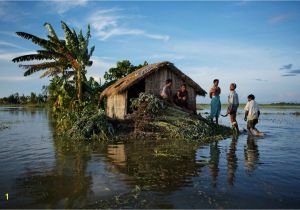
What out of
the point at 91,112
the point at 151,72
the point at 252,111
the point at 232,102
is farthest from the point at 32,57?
the point at 252,111

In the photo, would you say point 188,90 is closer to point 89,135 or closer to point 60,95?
point 89,135

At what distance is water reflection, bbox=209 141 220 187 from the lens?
666cm

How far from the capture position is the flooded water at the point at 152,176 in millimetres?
5304

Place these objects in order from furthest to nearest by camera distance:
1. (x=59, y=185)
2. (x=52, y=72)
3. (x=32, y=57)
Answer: (x=52, y=72), (x=32, y=57), (x=59, y=185)

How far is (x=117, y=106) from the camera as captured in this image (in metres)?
14.5

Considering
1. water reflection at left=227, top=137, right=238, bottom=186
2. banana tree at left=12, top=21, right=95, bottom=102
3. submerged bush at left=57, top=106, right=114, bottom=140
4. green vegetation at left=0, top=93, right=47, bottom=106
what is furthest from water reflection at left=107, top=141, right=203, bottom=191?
green vegetation at left=0, top=93, right=47, bottom=106

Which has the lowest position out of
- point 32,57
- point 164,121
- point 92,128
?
point 92,128

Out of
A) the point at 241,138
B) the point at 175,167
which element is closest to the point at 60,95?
the point at 241,138

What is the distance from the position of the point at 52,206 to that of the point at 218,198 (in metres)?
2.65

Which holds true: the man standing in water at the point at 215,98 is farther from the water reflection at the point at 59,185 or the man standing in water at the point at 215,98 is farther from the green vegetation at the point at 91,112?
the water reflection at the point at 59,185

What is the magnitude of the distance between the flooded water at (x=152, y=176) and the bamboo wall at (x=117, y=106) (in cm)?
321

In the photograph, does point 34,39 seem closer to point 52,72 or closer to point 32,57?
point 32,57

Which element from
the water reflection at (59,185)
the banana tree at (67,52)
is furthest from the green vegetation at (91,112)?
the water reflection at (59,185)

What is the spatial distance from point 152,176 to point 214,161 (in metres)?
2.14
